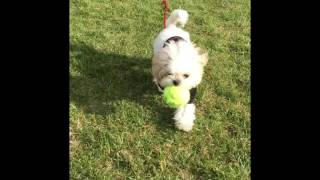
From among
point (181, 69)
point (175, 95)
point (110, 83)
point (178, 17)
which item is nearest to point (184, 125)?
point (175, 95)

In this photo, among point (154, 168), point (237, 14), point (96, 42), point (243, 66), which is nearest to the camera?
point (154, 168)

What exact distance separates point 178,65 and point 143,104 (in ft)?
3.64

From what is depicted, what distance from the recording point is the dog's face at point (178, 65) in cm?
433

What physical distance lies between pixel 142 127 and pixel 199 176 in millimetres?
1058

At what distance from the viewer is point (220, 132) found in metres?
4.71

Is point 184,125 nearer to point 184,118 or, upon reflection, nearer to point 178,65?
point 184,118

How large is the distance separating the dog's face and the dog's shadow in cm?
72

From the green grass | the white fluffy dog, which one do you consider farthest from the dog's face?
the green grass

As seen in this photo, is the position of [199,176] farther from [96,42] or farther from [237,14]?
[237,14]

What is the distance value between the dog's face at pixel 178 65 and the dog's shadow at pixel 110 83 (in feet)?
2.35

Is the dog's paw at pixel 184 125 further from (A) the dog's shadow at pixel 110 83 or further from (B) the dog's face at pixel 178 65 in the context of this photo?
(B) the dog's face at pixel 178 65

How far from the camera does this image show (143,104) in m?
5.18

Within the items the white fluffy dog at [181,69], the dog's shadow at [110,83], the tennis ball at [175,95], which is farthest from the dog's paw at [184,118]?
the tennis ball at [175,95]
